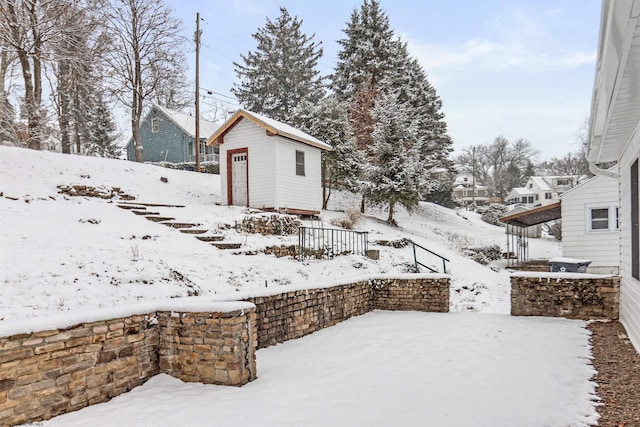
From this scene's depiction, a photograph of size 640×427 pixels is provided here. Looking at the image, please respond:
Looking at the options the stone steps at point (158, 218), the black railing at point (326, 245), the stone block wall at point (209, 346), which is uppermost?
the stone steps at point (158, 218)

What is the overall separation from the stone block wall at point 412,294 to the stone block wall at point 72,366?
5.40 meters

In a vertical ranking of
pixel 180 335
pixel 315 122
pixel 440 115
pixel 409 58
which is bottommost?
pixel 180 335

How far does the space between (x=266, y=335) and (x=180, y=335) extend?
1.61 metres

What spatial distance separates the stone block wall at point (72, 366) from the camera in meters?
2.88

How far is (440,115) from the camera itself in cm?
2959

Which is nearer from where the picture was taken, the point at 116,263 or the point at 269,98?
the point at 116,263

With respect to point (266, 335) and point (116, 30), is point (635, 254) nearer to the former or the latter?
point (266, 335)

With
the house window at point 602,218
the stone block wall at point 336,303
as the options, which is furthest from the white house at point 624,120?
the house window at point 602,218

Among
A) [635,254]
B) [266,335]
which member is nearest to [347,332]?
[266,335]

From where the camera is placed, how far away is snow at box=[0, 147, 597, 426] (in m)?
3.23

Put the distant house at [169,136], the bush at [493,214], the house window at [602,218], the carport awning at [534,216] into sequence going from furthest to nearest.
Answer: the bush at [493,214]
the distant house at [169,136]
the carport awning at [534,216]
the house window at [602,218]

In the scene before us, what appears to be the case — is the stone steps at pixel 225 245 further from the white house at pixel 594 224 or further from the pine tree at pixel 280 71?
the pine tree at pixel 280 71

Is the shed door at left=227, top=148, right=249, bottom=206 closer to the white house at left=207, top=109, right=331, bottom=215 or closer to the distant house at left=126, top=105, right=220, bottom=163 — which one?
the white house at left=207, top=109, right=331, bottom=215

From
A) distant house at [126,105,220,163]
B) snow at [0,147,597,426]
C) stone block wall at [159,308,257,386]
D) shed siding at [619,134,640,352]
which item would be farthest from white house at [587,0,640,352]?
distant house at [126,105,220,163]
